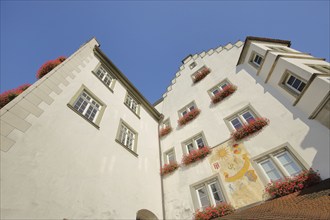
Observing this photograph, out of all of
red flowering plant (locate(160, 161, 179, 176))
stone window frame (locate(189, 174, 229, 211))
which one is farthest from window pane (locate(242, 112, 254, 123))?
red flowering plant (locate(160, 161, 179, 176))

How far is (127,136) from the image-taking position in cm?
1125

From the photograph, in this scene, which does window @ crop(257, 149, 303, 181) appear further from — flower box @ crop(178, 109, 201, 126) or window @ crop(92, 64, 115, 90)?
window @ crop(92, 64, 115, 90)

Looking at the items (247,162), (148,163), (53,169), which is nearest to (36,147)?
(53,169)

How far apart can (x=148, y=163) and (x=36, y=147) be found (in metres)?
6.55

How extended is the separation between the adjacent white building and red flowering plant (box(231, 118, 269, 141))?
0.16 m

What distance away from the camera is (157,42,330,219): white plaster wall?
750cm

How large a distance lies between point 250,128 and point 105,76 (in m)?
10.3

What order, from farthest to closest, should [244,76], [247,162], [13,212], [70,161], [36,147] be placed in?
1. [244,76]
2. [247,162]
3. [70,161]
4. [36,147]
5. [13,212]

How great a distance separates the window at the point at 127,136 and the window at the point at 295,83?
922 cm

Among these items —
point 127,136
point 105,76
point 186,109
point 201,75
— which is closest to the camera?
point 127,136

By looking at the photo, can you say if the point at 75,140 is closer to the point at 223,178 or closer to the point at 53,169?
the point at 53,169

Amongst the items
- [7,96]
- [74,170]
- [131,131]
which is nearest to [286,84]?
[131,131]

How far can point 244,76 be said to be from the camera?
12477 millimetres

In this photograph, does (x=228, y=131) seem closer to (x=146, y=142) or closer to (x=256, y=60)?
Result: (x=146, y=142)
